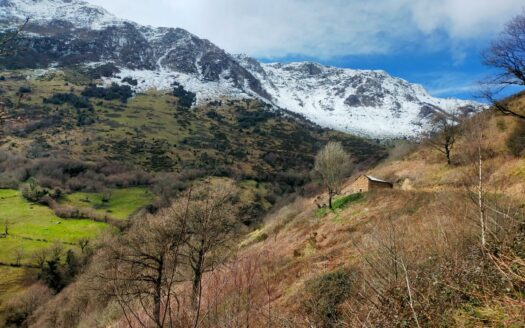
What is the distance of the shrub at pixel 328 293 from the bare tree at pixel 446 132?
75.3ft

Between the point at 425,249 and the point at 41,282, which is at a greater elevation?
the point at 425,249

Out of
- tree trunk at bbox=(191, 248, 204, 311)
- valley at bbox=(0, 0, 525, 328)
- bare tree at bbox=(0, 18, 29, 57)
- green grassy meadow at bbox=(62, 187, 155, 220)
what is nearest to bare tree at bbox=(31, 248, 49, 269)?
valley at bbox=(0, 0, 525, 328)

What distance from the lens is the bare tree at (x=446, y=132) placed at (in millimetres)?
36103

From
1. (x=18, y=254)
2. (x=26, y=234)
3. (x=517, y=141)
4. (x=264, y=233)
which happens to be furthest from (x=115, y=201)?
Answer: (x=517, y=141)

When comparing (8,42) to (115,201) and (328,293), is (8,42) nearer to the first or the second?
(328,293)

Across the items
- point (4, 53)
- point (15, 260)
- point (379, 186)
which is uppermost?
point (4, 53)

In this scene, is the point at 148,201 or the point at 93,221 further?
the point at 148,201

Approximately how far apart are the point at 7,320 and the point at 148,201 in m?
58.4

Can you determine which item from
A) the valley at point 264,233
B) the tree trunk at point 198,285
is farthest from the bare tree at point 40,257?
the tree trunk at point 198,285

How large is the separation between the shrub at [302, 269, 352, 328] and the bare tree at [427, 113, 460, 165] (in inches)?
903

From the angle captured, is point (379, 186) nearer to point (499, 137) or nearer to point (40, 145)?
point (499, 137)

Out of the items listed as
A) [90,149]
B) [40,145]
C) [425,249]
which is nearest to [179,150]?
[90,149]

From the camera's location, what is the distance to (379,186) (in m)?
36.3

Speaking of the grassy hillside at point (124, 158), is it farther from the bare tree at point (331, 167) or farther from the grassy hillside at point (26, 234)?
the bare tree at point (331, 167)
